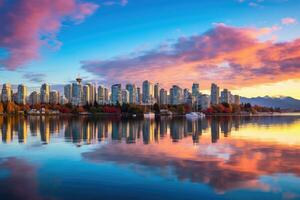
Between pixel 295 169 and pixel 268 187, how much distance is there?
4839 mm

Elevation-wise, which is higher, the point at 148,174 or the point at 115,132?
the point at 148,174

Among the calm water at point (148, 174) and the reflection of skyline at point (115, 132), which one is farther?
the reflection of skyline at point (115, 132)

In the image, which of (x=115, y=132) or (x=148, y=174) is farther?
(x=115, y=132)

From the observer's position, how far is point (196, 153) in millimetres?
23781

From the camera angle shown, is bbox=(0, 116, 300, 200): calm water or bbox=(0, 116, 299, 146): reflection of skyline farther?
bbox=(0, 116, 299, 146): reflection of skyline

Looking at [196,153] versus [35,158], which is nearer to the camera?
[35,158]

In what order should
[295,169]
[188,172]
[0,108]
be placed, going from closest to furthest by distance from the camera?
[188,172] → [295,169] → [0,108]

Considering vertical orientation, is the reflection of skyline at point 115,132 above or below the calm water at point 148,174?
below

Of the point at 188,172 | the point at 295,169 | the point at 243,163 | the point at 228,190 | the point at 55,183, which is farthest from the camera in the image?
the point at 243,163

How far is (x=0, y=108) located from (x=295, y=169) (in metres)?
184

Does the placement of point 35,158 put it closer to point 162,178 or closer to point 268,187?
point 162,178

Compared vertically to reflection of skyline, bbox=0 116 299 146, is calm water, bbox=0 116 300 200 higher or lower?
higher

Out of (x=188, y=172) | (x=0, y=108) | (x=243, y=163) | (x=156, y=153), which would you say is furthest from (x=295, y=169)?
(x=0, y=108)

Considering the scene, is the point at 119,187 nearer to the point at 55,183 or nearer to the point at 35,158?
the point at 55,183
